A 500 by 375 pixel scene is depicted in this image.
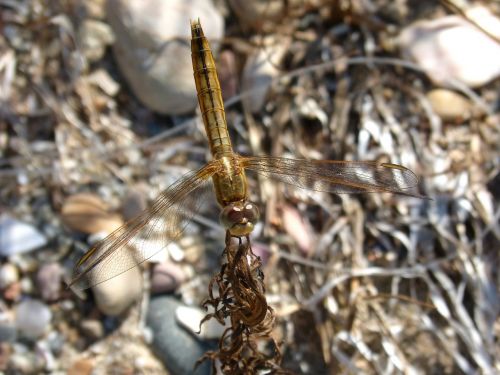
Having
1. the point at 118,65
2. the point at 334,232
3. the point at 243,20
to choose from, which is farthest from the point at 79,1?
the point at 334,232

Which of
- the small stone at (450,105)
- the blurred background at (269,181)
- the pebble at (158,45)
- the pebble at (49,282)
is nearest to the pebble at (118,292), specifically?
the blurred background at (269,181)

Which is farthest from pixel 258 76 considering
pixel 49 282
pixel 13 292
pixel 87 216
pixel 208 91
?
pixel 13 292

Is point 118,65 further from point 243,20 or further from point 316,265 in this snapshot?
point 316,265

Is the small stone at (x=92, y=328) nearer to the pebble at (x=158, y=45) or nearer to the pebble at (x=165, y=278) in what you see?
the pebble at (x=165, y=278)

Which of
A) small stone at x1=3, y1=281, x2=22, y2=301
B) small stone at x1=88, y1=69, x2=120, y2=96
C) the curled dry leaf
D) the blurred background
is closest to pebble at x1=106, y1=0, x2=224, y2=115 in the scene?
the blurred background

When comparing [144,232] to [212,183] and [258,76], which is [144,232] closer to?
[212,183]
